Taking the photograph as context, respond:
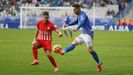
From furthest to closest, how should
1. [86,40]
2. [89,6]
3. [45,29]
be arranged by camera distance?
[89,6], [86,40], [45,29]

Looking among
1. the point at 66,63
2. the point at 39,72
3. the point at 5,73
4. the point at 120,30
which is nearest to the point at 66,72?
the point at 39,72

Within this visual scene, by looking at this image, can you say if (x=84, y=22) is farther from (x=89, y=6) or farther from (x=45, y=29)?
(x=89, y=6)

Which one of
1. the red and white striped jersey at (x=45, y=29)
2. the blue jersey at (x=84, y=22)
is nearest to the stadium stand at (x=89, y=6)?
the blue jersey at (x=84, y=22)

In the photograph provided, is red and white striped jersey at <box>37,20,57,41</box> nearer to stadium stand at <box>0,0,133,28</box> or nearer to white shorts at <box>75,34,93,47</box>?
white shorts at <box>75,34,93,47</box>

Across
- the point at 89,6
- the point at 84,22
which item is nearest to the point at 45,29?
the point at 84,22

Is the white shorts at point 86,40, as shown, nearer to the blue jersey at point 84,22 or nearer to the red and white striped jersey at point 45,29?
the blue jersey at point 84,22

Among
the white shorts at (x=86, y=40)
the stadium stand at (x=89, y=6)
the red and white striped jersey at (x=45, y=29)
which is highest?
the red and white striped jersey at (x=45, y=29)

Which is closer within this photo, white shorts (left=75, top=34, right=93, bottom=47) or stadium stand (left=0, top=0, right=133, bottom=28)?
white shorts (left=75, top=34, right=93, bottom=47)

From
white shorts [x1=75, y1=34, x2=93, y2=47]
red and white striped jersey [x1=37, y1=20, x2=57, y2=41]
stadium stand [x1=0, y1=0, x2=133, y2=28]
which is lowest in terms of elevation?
stadium stand [x1=0, y1=0, x2=133, y2=28]

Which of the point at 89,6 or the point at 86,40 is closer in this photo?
the point at 86,40

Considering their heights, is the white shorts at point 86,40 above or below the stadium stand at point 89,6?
above

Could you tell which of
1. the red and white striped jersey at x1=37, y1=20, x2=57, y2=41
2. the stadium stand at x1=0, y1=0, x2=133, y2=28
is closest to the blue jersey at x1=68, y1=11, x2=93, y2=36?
the red and white striped jersey at x1=37, y1=20, x2=57, y2=41

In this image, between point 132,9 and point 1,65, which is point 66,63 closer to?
point 1,65

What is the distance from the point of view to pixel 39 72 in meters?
15.0
